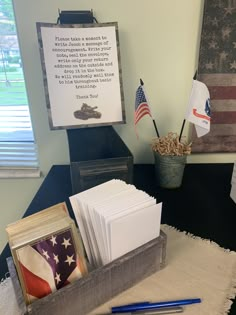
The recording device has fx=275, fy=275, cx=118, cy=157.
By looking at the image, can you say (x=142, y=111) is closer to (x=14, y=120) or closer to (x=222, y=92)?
(x=222, y=92)

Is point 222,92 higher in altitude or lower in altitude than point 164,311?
higher

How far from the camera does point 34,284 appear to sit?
0.51 meters

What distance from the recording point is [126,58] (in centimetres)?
109

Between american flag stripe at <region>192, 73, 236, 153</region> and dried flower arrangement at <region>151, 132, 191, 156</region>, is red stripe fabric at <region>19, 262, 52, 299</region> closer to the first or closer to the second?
dried flower arrangement at <region>151, 132, 191, 156</region>

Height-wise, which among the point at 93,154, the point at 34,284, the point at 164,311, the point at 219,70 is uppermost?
the point at 219,70

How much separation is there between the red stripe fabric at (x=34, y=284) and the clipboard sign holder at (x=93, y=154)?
14.8 inches

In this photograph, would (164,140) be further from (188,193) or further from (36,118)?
(36,118)

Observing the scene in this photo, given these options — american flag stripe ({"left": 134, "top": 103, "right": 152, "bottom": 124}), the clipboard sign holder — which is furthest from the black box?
american flag stripe ({"left": 134, "top": 103, "right": 152, "bottom": 124})

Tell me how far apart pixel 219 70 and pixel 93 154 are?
0.60 meters

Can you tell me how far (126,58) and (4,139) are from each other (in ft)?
2.47

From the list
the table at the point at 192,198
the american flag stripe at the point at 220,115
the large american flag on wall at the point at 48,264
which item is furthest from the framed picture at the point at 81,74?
the large american flag on wall at the point at 48,264

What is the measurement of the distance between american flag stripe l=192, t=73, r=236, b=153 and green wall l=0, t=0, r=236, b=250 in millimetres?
53

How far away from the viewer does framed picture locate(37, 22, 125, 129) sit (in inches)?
38.7

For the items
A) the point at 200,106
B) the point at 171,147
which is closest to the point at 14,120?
the point at 171,147
